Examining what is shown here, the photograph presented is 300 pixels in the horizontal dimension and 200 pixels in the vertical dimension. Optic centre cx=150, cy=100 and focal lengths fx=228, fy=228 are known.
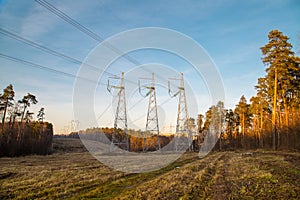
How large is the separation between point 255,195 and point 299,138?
2497 centimetres

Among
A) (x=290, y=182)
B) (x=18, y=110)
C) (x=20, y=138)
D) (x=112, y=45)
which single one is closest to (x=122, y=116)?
(x=112, y=45)

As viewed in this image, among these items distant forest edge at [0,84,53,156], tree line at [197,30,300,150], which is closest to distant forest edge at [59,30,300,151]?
tree line at [197,30,300,150]

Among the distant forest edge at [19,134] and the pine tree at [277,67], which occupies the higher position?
the pine tree at [277,67]

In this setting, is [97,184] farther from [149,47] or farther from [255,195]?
[149,47]

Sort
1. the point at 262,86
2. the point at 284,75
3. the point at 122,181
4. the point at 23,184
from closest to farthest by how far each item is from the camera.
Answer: the point at 23,184, the point at 122,181, the point at 284,75, the point at 262,86

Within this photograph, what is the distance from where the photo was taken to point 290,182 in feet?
29.0

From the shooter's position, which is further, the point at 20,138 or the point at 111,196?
the point at 20,138

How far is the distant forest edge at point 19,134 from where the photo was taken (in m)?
35.8

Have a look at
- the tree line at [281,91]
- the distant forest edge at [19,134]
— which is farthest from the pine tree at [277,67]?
the distant forest edge at [19,134]

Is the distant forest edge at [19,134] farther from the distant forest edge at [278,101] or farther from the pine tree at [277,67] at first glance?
the pine tree at [277,67]

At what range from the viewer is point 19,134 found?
41094 millimetres

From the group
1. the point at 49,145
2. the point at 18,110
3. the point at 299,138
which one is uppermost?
the point at 18,110

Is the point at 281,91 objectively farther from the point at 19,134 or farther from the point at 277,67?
the point at 19,134

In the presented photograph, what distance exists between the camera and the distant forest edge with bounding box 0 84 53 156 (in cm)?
3581
